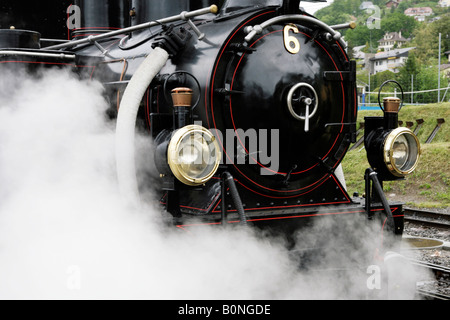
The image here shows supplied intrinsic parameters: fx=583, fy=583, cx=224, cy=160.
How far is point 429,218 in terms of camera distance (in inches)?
310

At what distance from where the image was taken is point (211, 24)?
3688 millimetres

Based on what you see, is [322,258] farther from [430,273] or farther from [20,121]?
[20,121]

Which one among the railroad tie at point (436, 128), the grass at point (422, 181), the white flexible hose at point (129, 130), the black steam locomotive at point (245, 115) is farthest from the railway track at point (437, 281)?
the railroad tie at point (436, 128)

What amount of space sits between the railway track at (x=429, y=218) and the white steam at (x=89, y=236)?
375 centimetres

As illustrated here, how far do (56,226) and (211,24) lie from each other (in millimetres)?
1627

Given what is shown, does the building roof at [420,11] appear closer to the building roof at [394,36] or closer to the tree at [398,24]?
the building roof at [394,36]

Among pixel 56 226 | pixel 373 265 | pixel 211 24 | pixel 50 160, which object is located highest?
pixel 211 24

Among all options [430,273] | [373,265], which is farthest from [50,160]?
[430,273]

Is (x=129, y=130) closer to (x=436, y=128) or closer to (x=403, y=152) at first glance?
(x=403, y=152)

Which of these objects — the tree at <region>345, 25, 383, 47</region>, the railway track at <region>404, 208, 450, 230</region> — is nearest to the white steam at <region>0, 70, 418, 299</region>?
the railway track at <region>404, 208, 450, 230</region>

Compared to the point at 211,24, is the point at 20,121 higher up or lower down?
lower down

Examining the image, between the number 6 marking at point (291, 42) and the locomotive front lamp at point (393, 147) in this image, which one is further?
the locomotive front lamp at point (393, 147)

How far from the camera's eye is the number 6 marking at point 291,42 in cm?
364
